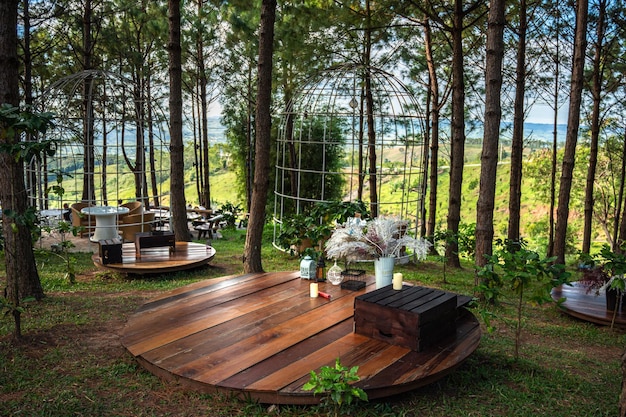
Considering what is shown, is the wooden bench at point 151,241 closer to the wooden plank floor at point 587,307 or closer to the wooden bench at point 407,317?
the wooden bench at point 407,317

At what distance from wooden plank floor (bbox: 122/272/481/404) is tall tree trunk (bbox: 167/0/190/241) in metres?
4.19

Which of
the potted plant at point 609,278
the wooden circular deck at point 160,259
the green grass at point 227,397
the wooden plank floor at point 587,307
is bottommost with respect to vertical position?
the wooden plank floor at point 587,307

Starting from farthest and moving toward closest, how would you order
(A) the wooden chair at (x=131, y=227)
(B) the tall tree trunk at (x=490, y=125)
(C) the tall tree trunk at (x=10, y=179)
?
(A) the wooden chair at (x=131, y=227), (B) the tall tree trunk at (x=490, y=125), (C) the tall tree trunk at (x=10, y=179)

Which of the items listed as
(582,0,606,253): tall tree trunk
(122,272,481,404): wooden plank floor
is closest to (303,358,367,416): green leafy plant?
(122,272,481,404): wooden plank floor

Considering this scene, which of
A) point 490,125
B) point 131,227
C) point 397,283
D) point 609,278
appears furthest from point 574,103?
point 131,227

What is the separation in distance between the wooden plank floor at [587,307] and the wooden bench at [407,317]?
2028 millimetres

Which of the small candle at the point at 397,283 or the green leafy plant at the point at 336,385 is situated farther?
the small candle at the point at 397,283

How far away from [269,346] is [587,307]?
3668 mm

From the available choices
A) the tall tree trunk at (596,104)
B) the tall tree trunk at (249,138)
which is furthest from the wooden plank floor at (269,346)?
the tall tree trunk at (249,138)

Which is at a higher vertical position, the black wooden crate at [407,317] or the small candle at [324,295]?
the black wooden crate at [407,317]

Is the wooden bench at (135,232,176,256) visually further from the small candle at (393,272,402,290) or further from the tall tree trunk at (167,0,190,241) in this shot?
the small candle at (393,272,402,290)

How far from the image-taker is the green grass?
2.66m

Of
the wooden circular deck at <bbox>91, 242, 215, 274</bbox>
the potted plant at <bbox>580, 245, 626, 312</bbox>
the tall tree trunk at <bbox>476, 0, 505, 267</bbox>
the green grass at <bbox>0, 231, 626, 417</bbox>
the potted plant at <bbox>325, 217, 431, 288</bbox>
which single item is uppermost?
the tall tree trunk at <bbox>476, 0, 505, 267</bbox>

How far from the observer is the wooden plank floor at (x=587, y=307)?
452 centimetres
